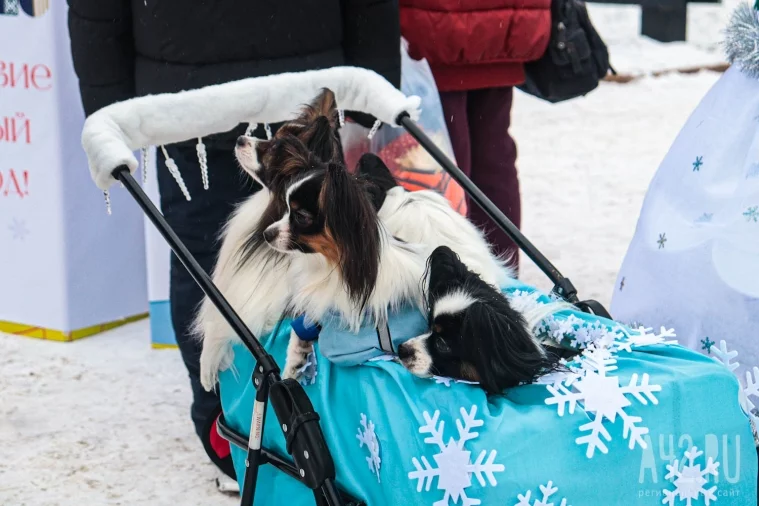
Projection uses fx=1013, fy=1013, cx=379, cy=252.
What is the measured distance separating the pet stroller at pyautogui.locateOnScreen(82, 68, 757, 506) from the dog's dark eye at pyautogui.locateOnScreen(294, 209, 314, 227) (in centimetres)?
24

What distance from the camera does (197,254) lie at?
2.74m

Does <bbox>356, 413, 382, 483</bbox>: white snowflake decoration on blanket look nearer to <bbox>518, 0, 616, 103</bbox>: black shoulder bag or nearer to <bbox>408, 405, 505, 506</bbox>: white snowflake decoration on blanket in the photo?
<bbox>408, 405, 505, 506</bbox>: white snowflake decoration on blanket

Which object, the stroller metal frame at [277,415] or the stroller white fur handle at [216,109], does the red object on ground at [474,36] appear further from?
the stroller metal frame at [277,415]

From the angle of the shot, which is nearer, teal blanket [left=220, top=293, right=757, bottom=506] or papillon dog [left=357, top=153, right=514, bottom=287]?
teal blanket [left=220, top=293, right=757, bottom=506]

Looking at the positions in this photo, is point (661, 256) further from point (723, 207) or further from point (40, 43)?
point (40, 43)

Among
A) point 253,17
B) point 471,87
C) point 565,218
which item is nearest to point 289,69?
point 253,17

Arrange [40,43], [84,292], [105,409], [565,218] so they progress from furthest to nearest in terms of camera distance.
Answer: [565,218], [84,292], [40,43], [105,409]

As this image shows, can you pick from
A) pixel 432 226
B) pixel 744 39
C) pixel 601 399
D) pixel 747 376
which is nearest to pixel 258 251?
pixel 432 226

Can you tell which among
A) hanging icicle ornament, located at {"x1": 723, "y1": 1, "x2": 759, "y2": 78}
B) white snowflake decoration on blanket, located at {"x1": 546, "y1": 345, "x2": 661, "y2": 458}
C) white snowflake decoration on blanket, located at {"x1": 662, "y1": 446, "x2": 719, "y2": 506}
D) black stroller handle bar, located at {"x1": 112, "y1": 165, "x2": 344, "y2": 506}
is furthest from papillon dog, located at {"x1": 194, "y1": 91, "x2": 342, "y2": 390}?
hanging icicle ornament, located at {"x1": 723, "y1": 1, "x2": 759, "y2": 78}

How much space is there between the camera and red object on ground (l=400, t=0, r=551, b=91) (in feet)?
10.6

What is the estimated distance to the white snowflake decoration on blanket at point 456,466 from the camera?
1649mm

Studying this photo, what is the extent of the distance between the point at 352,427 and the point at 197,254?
1048mm

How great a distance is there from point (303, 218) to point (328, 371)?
0.99 ft

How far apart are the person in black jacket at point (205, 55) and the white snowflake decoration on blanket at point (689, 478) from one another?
1.12 metres
